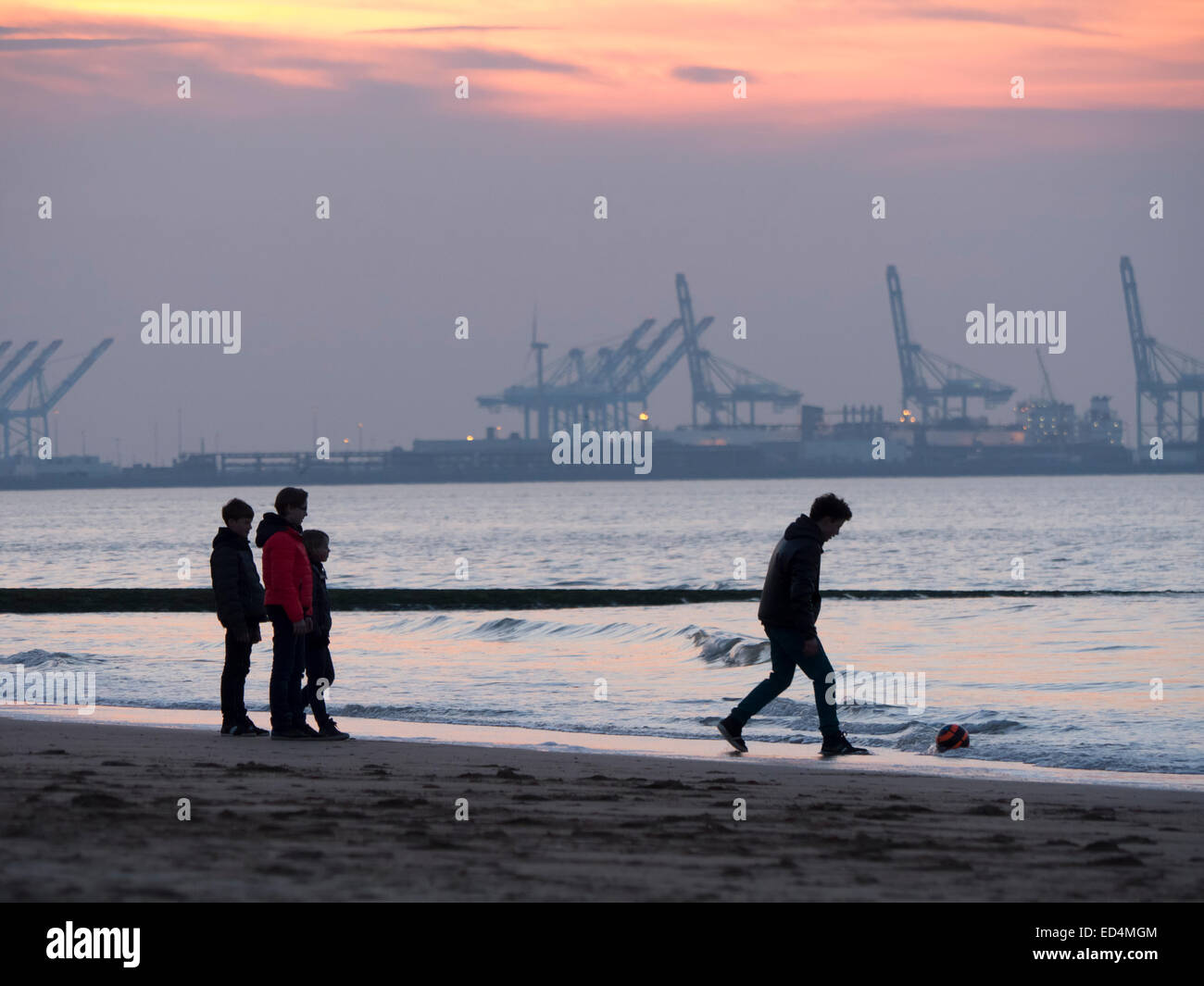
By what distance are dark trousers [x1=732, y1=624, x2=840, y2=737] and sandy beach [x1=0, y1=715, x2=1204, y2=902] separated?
693 mm

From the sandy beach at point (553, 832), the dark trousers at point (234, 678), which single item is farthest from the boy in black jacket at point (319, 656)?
the sandy beach at point (553, 832)

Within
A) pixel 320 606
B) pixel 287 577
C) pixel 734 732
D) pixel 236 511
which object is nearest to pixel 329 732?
pixel 320 606

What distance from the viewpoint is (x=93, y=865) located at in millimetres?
3676

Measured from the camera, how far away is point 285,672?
7.50m

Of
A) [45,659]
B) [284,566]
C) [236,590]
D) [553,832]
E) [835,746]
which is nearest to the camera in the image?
[553,832]

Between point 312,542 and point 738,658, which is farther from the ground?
point 312,542

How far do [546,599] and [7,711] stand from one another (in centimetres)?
1298

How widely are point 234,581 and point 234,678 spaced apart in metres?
0.59

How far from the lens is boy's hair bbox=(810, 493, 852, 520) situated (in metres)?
7.10

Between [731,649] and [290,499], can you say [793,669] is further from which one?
[731,649]

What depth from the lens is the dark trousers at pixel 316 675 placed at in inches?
306

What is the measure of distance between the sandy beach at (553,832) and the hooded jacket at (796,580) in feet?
2.66
